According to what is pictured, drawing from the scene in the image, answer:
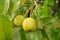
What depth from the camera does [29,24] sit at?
34.1 inches

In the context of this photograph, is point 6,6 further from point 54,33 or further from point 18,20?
point 54,33

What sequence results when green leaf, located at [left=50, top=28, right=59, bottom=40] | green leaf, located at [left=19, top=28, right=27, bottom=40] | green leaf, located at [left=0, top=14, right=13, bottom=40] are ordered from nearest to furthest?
green leaf, located at [left=0, top=14, right=13, bottom=40], green leaf, located at [left=19, top=28, right=27, bottom=40], green leaf, located at [left=50, top=28, right=59, bottom=40]

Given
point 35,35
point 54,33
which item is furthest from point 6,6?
point 54,33

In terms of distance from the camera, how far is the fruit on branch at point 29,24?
0.85m

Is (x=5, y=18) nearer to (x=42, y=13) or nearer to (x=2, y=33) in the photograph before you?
(x=2, y=33)

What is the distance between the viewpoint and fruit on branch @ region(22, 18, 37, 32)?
33.6 inches

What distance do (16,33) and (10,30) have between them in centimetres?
11

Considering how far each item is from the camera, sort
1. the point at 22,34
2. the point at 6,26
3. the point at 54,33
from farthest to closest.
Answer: the point at 54,33 < the point at 22,34 < the point at 6,26

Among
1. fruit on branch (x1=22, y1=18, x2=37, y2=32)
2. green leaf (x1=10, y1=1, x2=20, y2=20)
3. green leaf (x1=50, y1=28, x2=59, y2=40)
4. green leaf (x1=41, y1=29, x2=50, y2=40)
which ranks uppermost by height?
green leaf (x1=10, y1=1, x2=20, y2=20)

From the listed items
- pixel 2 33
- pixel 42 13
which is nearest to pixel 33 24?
pixel 2 33

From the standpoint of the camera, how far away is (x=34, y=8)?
932 millimetres

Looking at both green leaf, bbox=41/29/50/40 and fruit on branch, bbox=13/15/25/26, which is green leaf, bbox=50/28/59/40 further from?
fruit on branch, bbox=13/15/25/26

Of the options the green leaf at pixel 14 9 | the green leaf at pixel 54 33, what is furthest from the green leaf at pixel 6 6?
the green leaf at pixel 54 33

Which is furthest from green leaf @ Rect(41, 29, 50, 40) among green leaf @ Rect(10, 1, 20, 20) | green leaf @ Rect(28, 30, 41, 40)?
green leaf @ Rect(10, 1, 20, 20)
